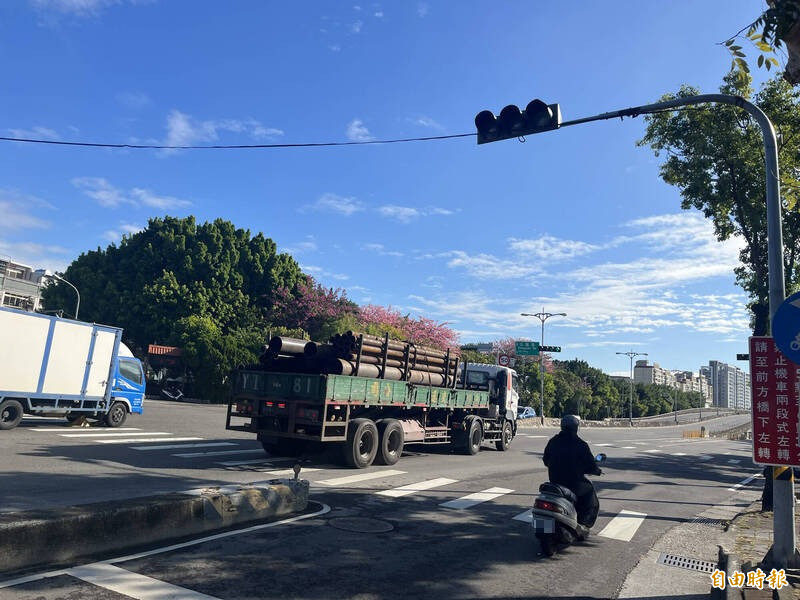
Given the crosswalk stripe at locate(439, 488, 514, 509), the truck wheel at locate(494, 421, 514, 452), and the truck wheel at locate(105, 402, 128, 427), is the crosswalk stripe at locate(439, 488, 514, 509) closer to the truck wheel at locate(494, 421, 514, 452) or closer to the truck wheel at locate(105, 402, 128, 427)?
the truck wheel at locate(494, 421, 514, 452)

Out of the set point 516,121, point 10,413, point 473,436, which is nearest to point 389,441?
point 473,436

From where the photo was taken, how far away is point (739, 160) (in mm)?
15164

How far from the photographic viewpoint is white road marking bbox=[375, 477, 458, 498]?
9.69 meters

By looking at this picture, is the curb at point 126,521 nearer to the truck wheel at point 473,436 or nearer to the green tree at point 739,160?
the truck wheel at point 473,436

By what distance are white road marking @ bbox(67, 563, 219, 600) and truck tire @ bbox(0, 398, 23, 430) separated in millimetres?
12271

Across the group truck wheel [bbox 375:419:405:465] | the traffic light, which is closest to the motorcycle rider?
the traffic light

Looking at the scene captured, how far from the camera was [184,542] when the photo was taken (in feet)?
19.7

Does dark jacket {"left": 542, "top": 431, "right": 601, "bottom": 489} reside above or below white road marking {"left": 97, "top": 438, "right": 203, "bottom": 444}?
above

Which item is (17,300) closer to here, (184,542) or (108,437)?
(108,437)

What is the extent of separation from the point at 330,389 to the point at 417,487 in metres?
2.58

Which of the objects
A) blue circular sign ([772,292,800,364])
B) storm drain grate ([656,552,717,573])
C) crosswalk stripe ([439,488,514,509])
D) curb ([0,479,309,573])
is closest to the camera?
curb ([0,479,309,573])

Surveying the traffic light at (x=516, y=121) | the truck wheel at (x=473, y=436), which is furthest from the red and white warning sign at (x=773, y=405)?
the truck wheel at (x=473, y=436)

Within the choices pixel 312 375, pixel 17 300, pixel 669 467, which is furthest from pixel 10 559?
pixel 17 300

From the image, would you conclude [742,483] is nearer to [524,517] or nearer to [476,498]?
[476,498]
